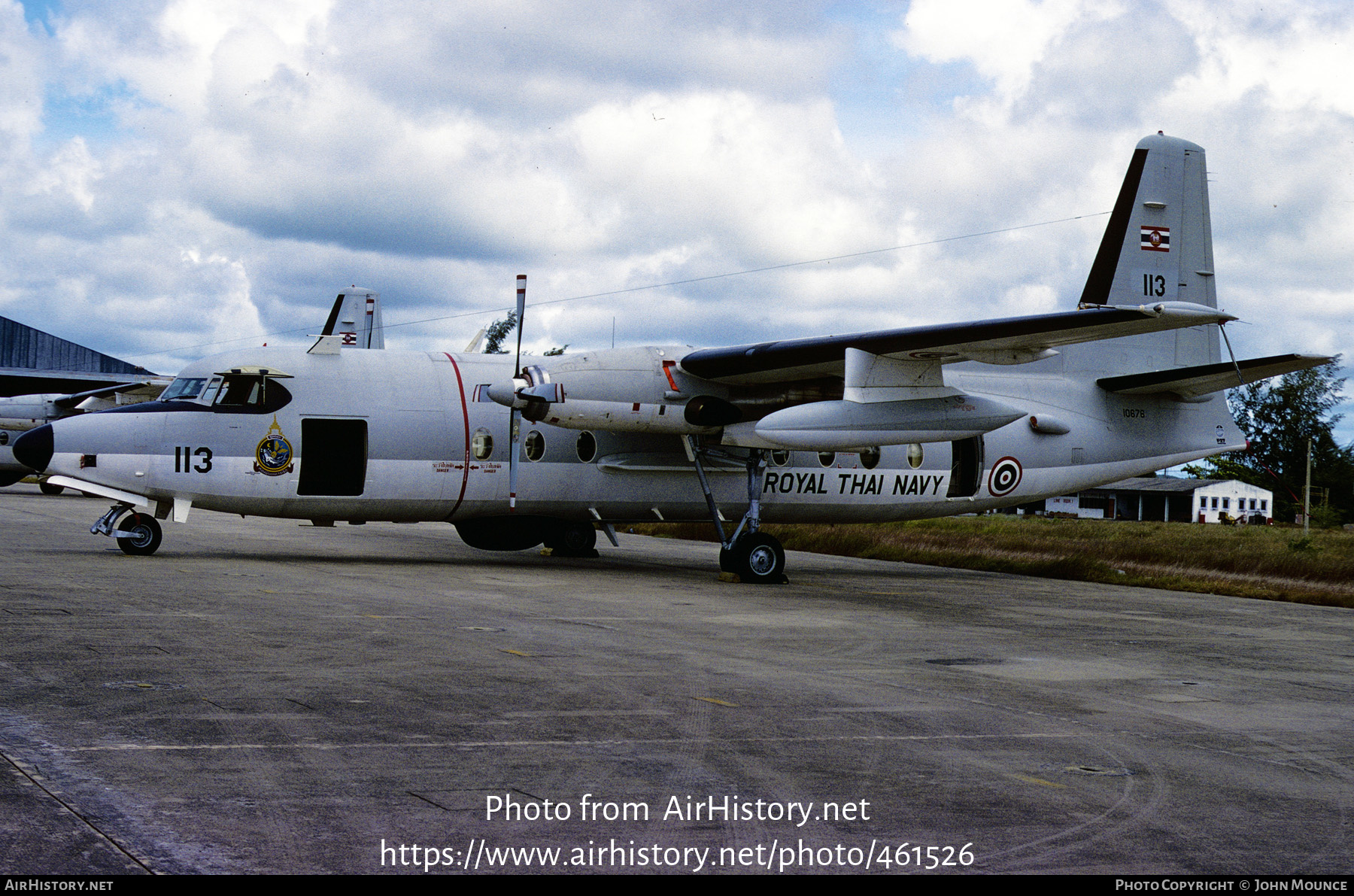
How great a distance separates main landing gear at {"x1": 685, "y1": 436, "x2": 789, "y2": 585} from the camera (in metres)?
18.9

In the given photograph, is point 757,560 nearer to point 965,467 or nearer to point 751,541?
point 751,541

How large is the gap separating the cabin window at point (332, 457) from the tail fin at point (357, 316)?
1878 cm

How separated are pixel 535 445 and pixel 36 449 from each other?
7205 mm

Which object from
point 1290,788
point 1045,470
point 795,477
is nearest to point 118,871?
point 1290,788

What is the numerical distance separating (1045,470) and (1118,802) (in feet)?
55.3

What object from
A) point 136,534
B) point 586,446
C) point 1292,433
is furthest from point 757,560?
point 1292,433

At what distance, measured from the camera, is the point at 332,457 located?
18.1 metres

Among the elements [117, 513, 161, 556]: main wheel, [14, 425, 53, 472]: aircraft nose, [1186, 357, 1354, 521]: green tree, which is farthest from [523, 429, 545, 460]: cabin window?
[1186, 357, 1354, 521]: green tree

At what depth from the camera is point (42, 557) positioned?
1745 cm

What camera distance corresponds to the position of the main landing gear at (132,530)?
18.3 meters

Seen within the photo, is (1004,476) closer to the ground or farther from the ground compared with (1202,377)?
closer to the ground

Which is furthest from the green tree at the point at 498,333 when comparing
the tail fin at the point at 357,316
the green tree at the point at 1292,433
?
the green tree at the point at 1292,433

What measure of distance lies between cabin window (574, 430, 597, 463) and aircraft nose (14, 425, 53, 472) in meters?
7.72

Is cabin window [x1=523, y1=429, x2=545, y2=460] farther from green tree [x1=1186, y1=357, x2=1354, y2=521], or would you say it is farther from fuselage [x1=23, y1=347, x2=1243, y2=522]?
green tree [x1=1186, y1=357, x2=1354, y2=521]
